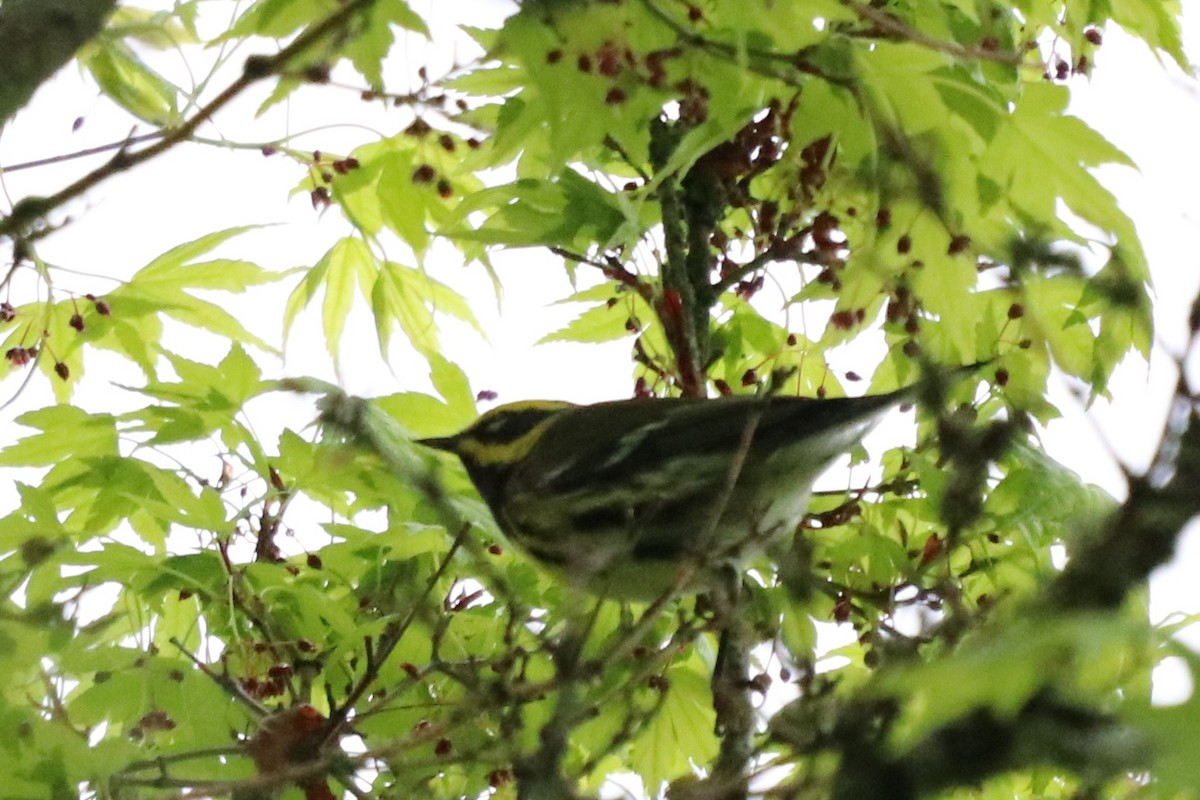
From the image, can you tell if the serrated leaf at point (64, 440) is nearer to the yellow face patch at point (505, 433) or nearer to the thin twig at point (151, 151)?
the yellow face patch at point (505, 433)

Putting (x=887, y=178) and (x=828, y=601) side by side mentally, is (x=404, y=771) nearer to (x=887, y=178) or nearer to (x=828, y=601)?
(x=828, y=601)

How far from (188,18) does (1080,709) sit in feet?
4.52

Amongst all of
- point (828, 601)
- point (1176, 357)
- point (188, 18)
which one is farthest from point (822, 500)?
point (1176, 357)

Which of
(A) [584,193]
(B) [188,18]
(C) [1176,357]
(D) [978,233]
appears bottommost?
(C) [1176,357]

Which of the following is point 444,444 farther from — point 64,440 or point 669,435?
point 64,440

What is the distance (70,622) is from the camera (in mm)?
1180

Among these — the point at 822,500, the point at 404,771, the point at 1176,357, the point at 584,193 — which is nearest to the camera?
the point at 1176,357

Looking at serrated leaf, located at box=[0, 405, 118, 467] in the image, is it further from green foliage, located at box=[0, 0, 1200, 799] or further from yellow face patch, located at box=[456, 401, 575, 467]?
yellow face patch, located at box=[456, 401, 575, 467]

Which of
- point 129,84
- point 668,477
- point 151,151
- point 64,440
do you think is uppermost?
point 129,84

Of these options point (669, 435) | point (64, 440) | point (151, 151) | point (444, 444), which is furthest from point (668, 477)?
point (151, 151)

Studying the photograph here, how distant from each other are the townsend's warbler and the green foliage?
0.07m

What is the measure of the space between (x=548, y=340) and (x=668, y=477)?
0.36 metres

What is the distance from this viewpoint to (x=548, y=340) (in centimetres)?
204

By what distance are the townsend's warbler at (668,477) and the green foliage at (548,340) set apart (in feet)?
0.22
